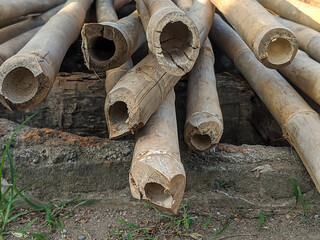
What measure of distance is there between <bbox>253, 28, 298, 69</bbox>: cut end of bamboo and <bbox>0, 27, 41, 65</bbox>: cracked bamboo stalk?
1438mm

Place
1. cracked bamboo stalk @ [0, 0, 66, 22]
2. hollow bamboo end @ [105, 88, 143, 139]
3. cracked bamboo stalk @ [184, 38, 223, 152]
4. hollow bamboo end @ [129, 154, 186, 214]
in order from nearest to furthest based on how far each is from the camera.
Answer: hollow bamboo end @ [129, 154, 186, 214]
hollow bamboo end @ [105, 88, 143, 139]
cracked bamboo stalk @ [184, 38, 223, 152]
cracked bamboo stalk @ [0, 0, 66, 22]

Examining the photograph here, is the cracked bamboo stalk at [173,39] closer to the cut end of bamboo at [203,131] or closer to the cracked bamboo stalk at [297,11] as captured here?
the cut end of bamboo at [203,131]

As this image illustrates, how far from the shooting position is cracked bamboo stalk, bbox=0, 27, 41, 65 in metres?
2.36

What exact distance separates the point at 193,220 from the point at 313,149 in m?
0.71

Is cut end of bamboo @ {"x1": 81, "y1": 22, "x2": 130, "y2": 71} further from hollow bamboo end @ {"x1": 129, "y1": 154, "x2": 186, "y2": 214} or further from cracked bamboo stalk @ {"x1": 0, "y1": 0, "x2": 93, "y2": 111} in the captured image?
hollow bamboo end @ {"x1": 129, "y1": 154, "x2": 186, "y2": 214}

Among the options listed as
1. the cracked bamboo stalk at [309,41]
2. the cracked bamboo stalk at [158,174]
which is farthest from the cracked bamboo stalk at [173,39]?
the cracked bamboo stalk at [309,41]

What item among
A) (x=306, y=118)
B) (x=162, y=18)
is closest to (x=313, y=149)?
(x=306, y=118)

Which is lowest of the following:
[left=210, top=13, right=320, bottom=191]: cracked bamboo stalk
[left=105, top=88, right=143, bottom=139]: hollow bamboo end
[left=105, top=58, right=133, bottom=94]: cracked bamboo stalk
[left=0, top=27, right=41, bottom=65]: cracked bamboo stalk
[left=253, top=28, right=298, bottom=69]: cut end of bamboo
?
[left=210, top=13, right=320, bottom=191]: cracked bamboo stalk

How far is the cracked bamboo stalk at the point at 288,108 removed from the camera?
1951mm

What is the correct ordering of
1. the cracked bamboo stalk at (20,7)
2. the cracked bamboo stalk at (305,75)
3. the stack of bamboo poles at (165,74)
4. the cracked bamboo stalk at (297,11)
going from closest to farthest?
the stack of bamboo poles at (165,74)
the cracked bamboo stalk at (305,75)
the cracked bamboo stalk at (20,7)
the cracked bamboo stalk at (297,11)

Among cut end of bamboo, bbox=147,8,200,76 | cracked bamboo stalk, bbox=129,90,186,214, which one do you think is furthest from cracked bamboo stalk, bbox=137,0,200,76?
cracked bamboo stalk, bbox=129,90,186,214

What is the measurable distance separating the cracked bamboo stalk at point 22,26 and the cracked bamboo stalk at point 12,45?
3.7 inches

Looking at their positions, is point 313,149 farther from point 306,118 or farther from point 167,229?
point 167,229

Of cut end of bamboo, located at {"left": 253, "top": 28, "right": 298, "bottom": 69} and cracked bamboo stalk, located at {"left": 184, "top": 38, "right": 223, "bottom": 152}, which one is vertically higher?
cut end of bamboo, located at {"left": 253, "top": 28, "right": 298, "bottom": 69}
